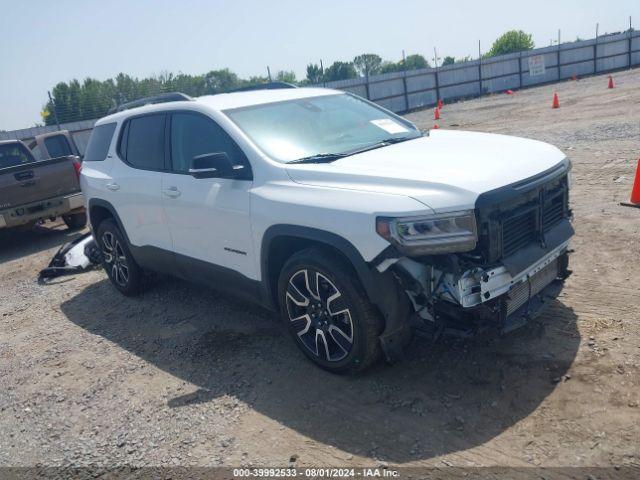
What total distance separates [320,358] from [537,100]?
904 inches

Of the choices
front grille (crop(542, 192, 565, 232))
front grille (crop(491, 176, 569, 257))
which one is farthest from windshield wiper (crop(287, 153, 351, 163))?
front grille (crop(542, 192, 565, 232))

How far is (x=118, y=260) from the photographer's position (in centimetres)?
611

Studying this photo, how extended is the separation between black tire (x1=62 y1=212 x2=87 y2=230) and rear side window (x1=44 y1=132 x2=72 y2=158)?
1935mm

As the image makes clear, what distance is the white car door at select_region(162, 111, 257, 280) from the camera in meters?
4.12

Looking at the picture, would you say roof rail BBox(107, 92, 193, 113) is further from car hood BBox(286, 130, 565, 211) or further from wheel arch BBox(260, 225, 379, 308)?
car hood BBox(286, 130, 565, 211)

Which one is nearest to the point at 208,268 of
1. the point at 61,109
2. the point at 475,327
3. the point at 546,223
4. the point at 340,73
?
the point at 475,327

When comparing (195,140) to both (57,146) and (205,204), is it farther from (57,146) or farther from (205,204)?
(57,146)

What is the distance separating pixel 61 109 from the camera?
18.8 m

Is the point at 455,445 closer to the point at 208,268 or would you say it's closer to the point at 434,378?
the point at 434,378

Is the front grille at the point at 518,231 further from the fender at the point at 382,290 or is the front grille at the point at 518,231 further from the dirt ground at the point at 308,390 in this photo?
the dirt ground at the point at 308,390

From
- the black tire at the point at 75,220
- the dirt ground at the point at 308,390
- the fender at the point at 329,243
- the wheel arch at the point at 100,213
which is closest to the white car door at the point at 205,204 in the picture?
the fender at the point at 329,243

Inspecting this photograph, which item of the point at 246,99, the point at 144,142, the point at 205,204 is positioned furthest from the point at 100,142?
the point at 205,204

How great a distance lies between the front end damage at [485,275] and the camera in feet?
10.5

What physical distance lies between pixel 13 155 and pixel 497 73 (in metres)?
28.4
